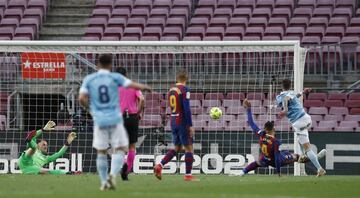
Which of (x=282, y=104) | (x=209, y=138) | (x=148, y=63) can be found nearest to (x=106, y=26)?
(x=148, y=63)

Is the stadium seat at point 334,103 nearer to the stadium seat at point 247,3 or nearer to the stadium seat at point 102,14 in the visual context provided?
the stadium seat at point 247,3

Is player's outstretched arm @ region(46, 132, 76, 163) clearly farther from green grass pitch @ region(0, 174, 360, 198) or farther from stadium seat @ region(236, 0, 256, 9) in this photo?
stadium seat @ region(236, 0, 256, 9)

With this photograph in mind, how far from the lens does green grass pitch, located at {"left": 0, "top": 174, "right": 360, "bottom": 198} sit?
15.2m

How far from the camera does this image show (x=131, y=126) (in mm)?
19516

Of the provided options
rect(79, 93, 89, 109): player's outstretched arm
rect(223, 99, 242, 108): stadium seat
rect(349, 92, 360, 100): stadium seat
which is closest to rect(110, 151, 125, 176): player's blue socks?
rect(79, 93, 89, 109): player's outstretched arm

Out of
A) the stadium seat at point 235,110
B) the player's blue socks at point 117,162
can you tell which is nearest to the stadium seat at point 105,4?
the stadium seat at point 235,110

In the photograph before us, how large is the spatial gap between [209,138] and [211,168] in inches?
27.3

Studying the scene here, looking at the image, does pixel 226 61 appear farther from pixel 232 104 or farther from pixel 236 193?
pixel 236 193

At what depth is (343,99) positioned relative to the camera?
28.0 m

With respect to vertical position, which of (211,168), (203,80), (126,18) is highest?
(126,18)

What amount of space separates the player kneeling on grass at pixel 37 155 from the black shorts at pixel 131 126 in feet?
13.2

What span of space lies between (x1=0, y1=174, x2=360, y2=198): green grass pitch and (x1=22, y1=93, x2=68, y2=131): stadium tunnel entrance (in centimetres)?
611

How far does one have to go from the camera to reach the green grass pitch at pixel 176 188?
49.8 ft

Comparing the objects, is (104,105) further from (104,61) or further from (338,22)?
(338,22)
